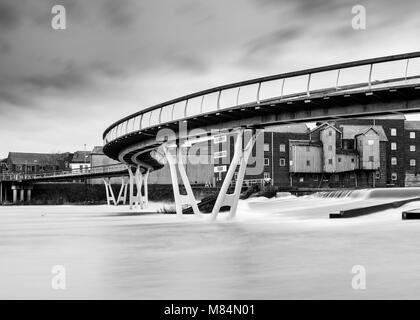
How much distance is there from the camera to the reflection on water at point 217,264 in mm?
9680

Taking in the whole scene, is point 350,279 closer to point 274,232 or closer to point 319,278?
point 319,278

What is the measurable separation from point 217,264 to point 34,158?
433 feet

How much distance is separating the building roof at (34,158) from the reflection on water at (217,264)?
11835 cm

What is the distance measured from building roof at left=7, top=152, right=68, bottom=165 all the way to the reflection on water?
118m

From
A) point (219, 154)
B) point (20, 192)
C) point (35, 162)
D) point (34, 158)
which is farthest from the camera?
point (34, 158)

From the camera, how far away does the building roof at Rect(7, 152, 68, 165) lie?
133 metres

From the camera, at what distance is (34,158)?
448 ft

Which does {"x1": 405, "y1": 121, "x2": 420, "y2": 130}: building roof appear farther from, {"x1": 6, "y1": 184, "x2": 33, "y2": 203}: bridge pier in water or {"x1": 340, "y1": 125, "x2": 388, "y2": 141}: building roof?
{"x1": 6, "y1": 184, "x2": 33, "y2": 203}: bridge pier in water

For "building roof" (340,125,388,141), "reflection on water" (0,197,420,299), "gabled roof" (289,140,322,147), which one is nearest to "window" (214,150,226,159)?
"gabled roof" (289,140,322,147)

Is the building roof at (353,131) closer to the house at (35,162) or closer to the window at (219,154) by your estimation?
the window at (219,154)

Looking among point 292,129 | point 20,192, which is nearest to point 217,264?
point 292,129

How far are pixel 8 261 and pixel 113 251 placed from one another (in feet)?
10.7

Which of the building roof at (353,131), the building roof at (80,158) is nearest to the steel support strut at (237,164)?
the building roof at (353,131)

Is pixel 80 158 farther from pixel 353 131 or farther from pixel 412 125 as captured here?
pixel 412 125
